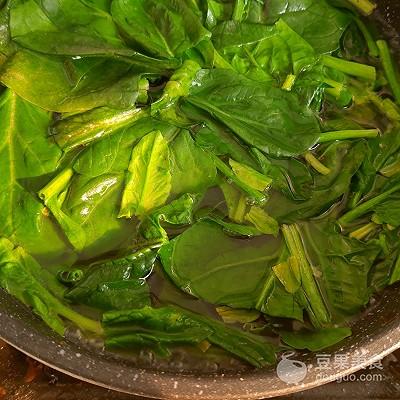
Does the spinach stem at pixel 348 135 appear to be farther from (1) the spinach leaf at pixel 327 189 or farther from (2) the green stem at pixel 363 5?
(2) the green stem at pixel 363 5

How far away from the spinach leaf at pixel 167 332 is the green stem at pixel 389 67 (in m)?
0.65

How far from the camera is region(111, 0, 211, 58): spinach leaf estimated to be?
1.21 m

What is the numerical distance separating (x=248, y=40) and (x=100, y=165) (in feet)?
1.31

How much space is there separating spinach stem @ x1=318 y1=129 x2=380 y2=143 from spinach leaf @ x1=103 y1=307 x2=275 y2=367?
16.8 inches

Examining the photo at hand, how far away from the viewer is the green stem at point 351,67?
135 centimetres

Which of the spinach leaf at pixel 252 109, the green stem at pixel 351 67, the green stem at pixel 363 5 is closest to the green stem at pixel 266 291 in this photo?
the spinach leaf at pixel 252 109

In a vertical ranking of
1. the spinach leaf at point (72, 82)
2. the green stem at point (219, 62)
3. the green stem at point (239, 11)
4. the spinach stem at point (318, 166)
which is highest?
the spinach leaf at point (72, 82)

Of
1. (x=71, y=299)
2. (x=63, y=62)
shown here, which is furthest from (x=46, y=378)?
(x=63, y=62)

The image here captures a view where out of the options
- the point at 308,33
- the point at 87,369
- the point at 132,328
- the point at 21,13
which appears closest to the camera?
the point at 87,369

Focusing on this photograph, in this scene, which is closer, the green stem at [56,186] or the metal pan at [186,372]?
the metal pan at [186,372]

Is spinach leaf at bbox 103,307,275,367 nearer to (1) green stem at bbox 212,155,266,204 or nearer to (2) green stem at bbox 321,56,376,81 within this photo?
(1) green stem at bbox 212,155,266,204

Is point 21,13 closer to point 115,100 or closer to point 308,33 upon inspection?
point 115,100

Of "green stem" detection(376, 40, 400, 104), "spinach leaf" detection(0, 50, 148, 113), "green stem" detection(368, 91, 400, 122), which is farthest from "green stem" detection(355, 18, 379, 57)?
"spinach leaf" detection(0, 50, 148, 113)

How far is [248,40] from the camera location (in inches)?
50.1
